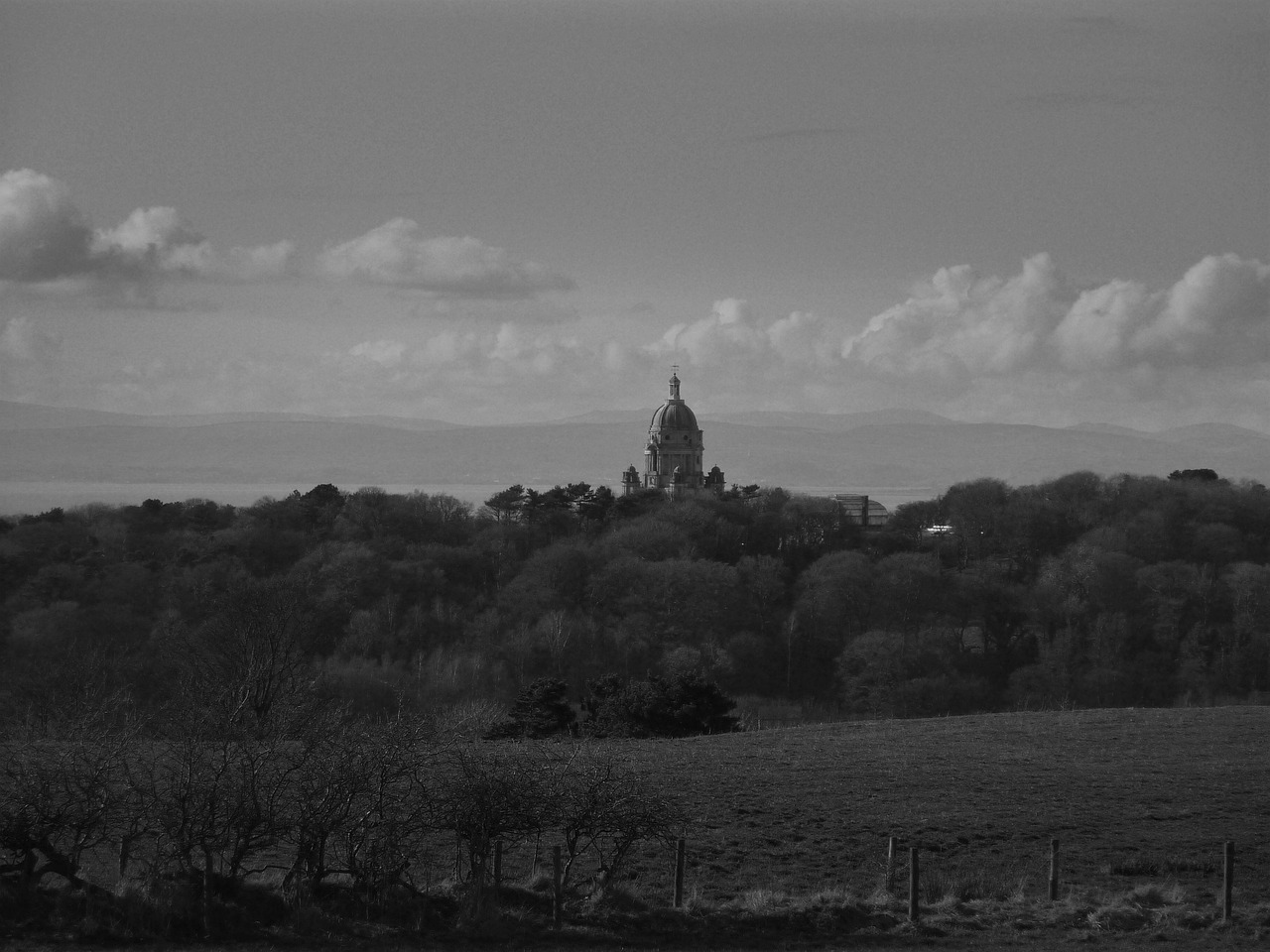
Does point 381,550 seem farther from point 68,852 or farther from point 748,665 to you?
point 68,852

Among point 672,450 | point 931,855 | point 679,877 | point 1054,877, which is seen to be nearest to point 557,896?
point 679,877

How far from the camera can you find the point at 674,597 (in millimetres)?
71500

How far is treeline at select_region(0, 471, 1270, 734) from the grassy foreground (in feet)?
45.5

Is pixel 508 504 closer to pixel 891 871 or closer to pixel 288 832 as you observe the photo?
pixel 891 871

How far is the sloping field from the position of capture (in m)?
19.0

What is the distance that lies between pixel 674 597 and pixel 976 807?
48764mm

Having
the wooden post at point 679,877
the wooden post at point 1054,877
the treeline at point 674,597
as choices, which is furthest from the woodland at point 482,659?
the wooden post at point 1054,877

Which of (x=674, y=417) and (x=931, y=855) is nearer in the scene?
(x=931, y=855)

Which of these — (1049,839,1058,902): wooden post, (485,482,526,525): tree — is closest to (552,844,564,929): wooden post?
(1049,839,1058,902): wooden post

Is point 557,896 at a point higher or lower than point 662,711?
higher

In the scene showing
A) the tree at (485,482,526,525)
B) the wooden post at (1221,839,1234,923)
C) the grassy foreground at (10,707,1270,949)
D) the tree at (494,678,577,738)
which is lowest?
the tree at (494,678,577,738)

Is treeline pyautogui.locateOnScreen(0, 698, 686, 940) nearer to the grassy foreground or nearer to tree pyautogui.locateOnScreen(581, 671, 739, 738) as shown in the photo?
the grassy foreground

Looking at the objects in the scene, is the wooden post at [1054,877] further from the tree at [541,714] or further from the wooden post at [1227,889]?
the tree at [541,714]

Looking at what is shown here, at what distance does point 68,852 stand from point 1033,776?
53.6 feet
